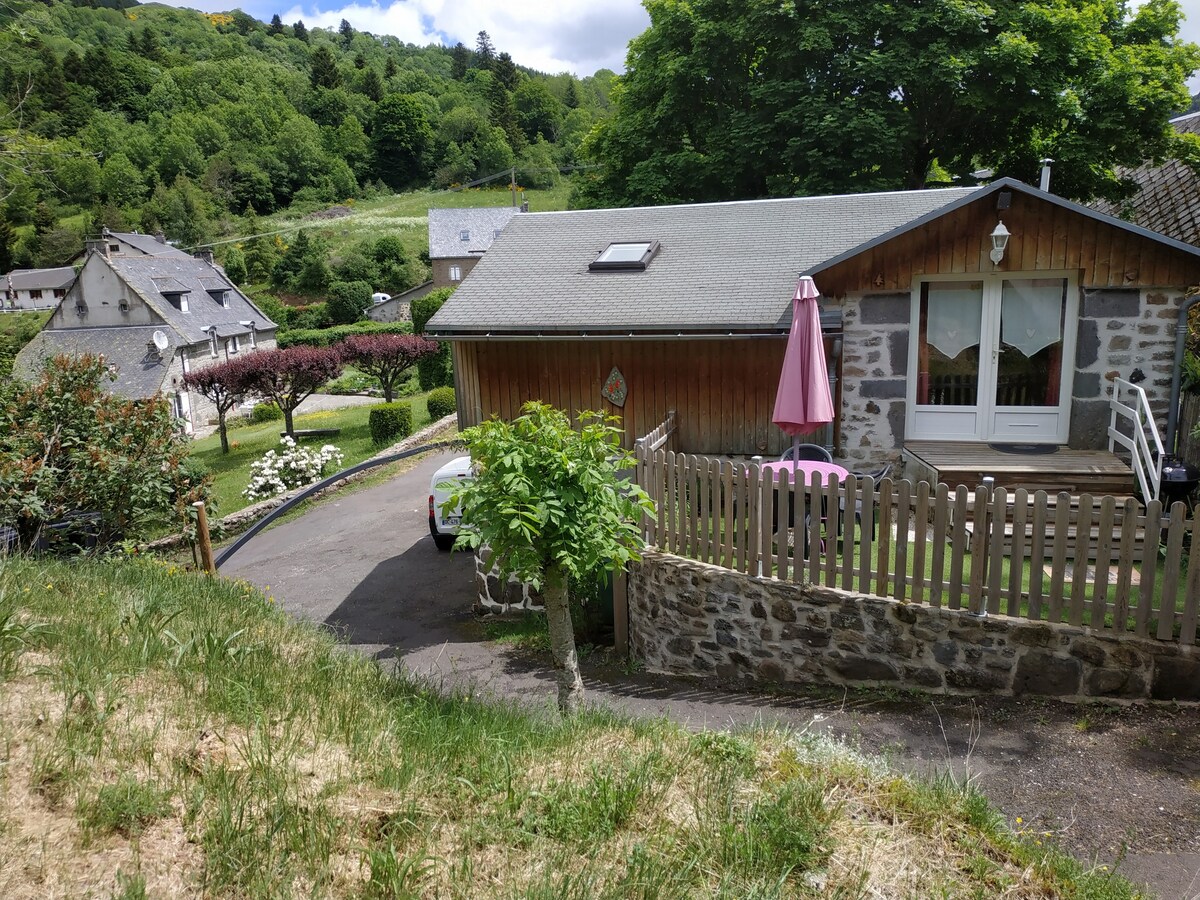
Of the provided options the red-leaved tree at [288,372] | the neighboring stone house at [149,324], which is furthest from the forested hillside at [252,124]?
the red-leaved tree at [288,372]

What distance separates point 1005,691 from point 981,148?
898 inches

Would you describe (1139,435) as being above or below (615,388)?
below

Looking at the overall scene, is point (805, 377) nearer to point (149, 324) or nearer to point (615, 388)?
point (615, 388)

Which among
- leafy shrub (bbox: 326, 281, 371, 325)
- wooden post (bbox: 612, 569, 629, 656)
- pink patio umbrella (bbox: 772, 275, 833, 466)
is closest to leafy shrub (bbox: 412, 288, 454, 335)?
leafy shrub (bbox: 326, 281, 371, 325)

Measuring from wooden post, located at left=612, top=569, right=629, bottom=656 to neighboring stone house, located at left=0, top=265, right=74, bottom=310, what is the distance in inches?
2939

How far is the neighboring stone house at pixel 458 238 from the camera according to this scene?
59.1 metres

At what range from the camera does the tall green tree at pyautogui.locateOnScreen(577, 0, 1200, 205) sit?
20.4m

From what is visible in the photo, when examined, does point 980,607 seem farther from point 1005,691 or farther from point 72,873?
point 72,873

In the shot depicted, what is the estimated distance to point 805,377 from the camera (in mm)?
8180

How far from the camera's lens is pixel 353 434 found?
27.2 m

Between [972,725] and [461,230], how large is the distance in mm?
59932

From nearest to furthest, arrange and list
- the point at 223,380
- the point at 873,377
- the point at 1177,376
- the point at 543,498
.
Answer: the point at 543,498 → the point at 1177,376 → the point at 873,377 → the point at 223,380

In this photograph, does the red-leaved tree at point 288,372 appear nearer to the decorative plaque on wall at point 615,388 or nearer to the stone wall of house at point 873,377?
the decorative plaque on wall at point 615,388

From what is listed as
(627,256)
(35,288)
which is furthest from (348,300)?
(627,256)
